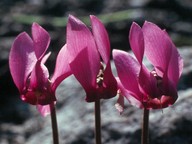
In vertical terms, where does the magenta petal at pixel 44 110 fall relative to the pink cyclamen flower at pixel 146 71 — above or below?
below

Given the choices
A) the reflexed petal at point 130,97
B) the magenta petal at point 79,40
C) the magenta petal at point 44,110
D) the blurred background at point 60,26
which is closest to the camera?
the magenta petal at point 79,40

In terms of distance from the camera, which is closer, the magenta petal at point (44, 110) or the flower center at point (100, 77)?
the flower center at point (100, 77)

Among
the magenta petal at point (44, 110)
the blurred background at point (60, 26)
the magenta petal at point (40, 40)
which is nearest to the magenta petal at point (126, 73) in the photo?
the magenta petal at point (40, 40)

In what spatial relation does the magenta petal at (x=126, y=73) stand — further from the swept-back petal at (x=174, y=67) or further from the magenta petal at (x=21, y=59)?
the magenta petal at (x=21, y=59)

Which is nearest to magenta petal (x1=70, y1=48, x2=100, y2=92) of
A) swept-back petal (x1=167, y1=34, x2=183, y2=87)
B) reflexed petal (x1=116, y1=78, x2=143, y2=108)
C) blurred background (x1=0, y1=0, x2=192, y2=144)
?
reflexed petal (x1=116, y1=78, x2=143, y2=108)

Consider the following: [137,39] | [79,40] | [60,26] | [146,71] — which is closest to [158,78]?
[146,71]

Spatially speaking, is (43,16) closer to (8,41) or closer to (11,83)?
(8,41)

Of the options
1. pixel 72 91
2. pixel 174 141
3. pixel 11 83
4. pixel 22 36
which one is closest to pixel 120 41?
pixel 11 83
